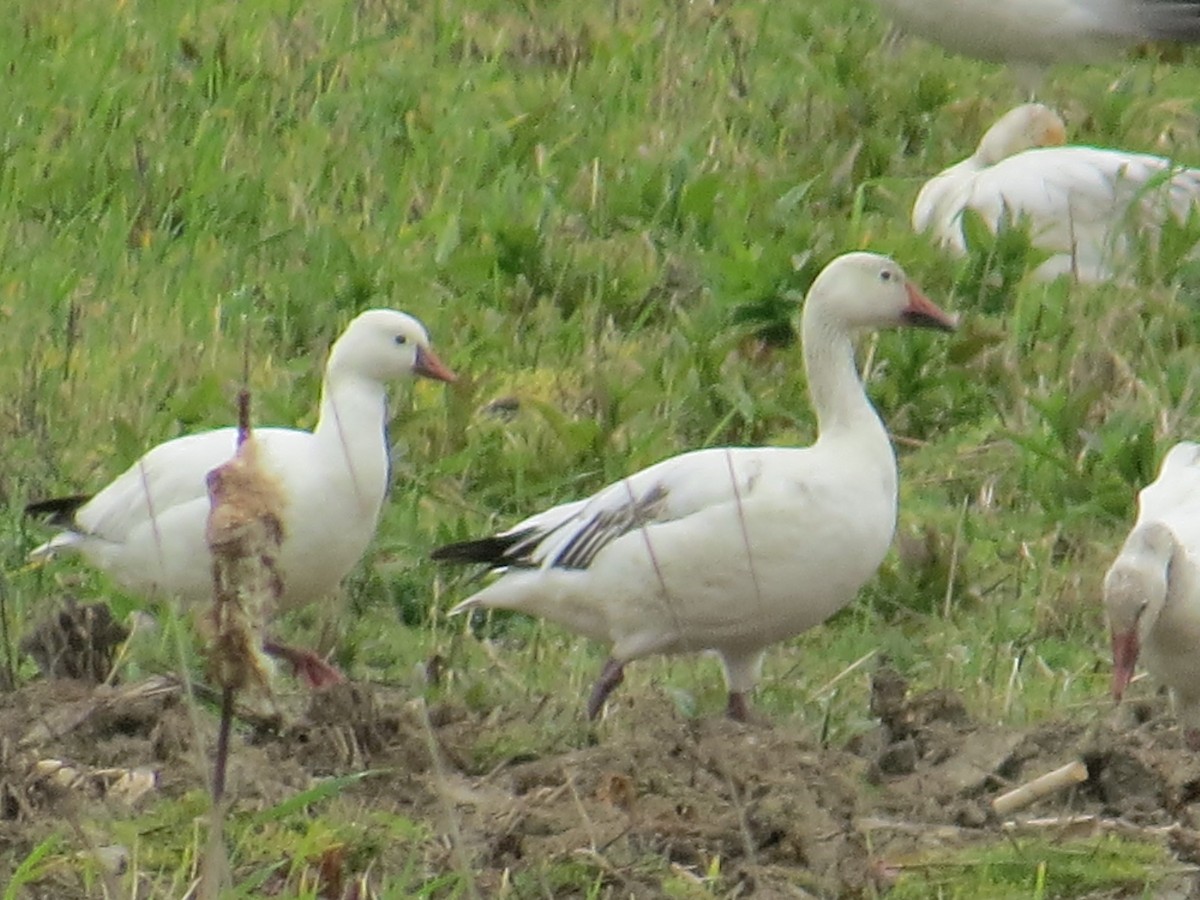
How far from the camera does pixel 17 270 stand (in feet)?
27.1

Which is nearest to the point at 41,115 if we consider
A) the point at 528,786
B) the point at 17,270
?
the point at 17,270

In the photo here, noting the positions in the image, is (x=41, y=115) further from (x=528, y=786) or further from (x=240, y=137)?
(x=528, y=786)

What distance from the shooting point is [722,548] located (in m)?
5.33

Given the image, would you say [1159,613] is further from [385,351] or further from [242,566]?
[242,566]

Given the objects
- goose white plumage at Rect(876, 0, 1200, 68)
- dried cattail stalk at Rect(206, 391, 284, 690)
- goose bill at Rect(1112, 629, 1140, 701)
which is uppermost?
dried cattail stalk at Rect(206, 391, 284, 690)

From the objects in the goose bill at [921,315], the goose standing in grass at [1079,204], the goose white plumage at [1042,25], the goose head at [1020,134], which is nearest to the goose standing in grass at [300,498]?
the goose bill at [921,315]

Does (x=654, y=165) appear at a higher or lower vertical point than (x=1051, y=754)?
lower

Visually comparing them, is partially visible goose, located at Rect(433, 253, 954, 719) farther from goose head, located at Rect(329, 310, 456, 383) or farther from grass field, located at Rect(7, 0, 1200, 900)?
goose head, located at Rect(329, 310, 456, 383)

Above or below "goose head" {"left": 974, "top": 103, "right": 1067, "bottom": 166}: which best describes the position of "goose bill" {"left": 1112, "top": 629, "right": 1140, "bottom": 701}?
above

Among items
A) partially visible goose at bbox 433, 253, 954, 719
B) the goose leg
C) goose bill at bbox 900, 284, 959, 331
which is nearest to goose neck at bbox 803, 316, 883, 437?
partially visible goose at bbox 433, 253, 954, 719

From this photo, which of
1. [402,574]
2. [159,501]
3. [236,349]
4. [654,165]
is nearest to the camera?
[159,501]

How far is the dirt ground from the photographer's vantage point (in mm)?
4023

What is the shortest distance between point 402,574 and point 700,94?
13.5 ft

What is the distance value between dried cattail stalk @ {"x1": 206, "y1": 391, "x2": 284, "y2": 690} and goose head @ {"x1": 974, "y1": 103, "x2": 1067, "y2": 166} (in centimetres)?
685
